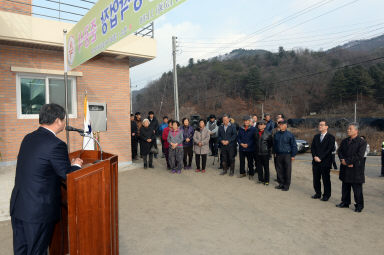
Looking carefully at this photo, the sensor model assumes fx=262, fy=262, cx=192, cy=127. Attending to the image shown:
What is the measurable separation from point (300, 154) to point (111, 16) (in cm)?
1289

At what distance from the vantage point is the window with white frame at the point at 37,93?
686 cm

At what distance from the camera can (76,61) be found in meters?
5.16

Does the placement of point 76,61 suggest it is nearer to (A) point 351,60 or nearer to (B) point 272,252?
(B) point 272,252

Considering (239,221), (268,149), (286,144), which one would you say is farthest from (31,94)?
(286,144)

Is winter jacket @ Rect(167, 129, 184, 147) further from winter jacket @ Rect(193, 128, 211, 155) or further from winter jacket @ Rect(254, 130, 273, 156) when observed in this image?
winter jacket @ Rect(254, 130, 273, 156)

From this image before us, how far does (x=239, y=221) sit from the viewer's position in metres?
4.42

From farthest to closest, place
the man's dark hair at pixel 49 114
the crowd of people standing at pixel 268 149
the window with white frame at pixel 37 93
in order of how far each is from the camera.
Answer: the window with white frame at pixel 37 93
the crowd of people standing at pixel 268 149
the man's dark hair at pixel 49 114

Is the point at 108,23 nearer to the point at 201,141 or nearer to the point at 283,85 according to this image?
the point at 201,141

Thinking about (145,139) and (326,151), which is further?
(145,139)

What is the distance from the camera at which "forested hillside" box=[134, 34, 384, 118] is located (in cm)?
4372

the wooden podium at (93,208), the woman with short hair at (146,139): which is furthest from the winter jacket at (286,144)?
the wooden podium at (93,208)

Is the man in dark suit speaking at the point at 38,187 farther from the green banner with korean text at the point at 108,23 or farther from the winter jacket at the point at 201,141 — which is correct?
the winter jacket at the point at 201,141

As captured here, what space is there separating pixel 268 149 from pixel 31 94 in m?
6.47

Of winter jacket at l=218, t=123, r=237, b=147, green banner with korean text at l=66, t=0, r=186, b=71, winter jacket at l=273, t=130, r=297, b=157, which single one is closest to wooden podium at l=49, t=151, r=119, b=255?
green banner with korean text at l=66, t=0, r=186, b=71
